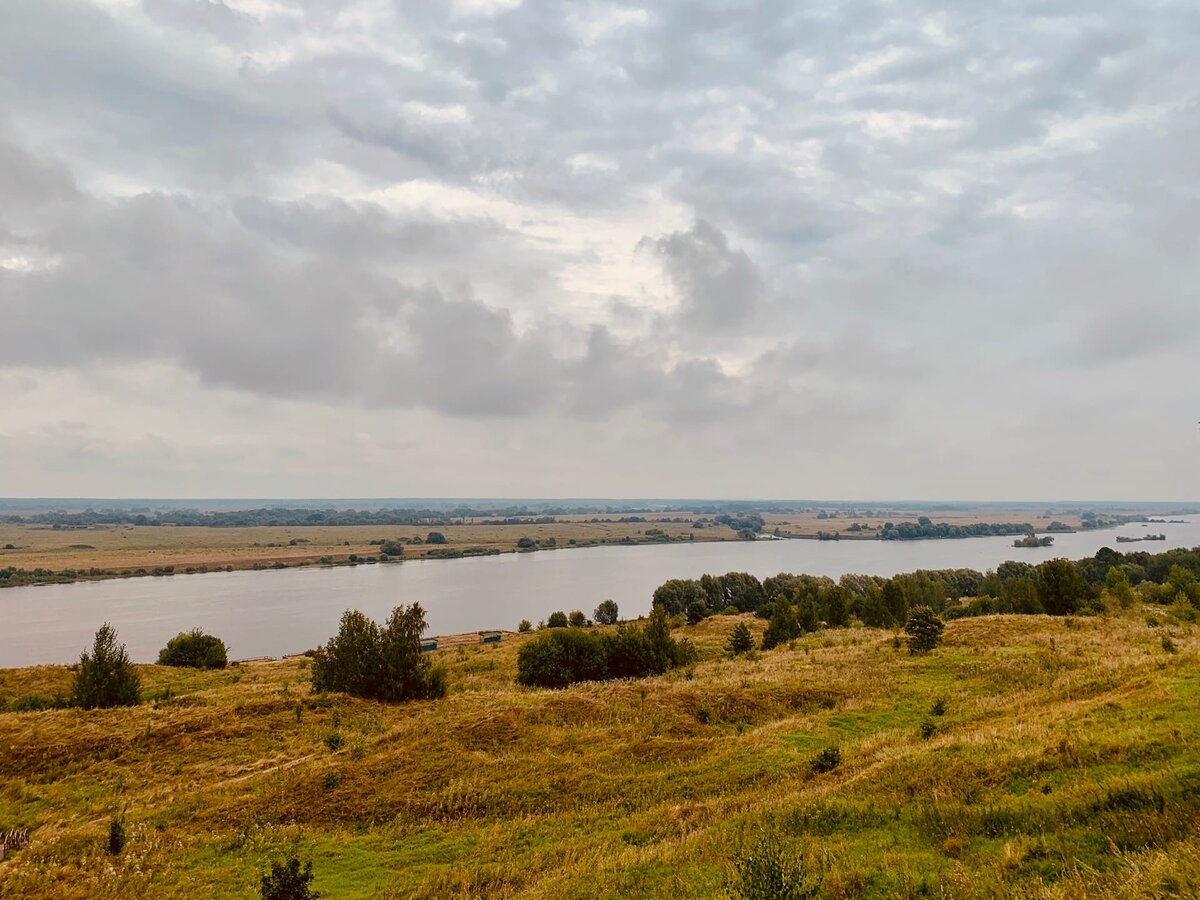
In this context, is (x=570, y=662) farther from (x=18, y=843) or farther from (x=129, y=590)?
(x=129, y=590)

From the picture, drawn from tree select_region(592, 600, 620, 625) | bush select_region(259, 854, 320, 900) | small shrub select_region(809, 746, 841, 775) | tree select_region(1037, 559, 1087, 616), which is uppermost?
bush select_region(259, 854, 320, 900)

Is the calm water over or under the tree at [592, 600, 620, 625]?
under

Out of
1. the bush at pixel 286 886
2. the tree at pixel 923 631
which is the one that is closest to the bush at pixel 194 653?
the bush at pixel 286 886

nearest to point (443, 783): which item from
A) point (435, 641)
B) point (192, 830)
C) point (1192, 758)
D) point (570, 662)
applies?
point (192, 830)

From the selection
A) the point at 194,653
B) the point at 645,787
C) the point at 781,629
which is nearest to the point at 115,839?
the point at 645,787

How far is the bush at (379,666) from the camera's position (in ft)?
92.6

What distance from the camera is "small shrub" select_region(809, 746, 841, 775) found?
53.1ft

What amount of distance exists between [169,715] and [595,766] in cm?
1681

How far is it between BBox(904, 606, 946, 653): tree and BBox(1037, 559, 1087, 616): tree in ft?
72.9

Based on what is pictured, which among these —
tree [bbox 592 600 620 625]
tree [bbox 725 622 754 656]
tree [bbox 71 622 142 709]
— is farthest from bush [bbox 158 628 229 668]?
tree [bbox 592 600 620 625]

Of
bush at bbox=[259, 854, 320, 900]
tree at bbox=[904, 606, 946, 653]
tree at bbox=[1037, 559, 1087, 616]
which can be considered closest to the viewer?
bush at bbox=[259, 854, 320, 900]

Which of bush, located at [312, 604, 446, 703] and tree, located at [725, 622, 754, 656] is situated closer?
bush, located at [312, 604, 446, 703]

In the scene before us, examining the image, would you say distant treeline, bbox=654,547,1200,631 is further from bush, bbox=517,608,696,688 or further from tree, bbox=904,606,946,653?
tree, bbox=904,606,946,653

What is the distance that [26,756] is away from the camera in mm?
18922
